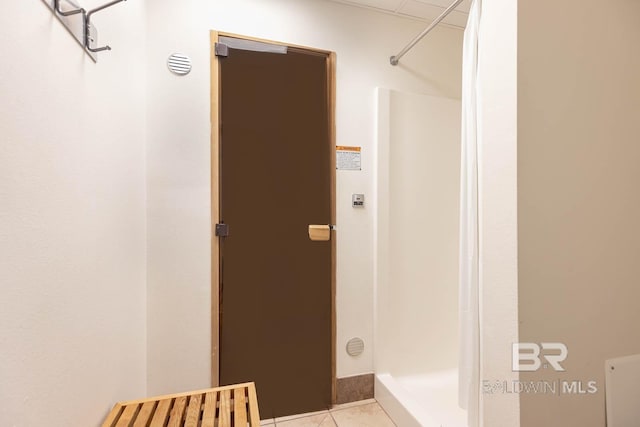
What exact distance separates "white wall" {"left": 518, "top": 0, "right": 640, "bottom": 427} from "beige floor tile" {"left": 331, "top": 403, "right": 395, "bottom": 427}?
0.89 meters

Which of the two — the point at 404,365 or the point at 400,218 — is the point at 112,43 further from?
the point at 404,365

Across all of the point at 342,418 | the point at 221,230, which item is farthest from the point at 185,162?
the point at 342,418

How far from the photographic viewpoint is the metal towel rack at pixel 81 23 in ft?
2.27

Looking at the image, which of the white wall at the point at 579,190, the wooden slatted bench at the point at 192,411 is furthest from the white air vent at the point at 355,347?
the white wall at the point at 579,190

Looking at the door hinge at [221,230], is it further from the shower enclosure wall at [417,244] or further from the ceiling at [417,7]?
the ceiling at [417,7]

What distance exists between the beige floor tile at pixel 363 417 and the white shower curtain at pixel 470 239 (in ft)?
1.66

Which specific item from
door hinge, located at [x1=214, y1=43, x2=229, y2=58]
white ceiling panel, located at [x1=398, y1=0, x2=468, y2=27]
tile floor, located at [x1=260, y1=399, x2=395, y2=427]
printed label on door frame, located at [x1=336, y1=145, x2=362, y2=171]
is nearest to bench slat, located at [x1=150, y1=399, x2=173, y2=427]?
tile floor, located at [x1=260, y1=399, x2=395, y2=427]

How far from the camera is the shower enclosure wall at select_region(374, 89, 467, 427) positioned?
1760mm

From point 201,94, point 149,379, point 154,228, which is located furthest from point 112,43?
point 149,379

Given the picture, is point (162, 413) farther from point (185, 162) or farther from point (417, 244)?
point (417, 244)

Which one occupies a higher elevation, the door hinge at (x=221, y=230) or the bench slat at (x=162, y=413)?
the door hinge at (x=221, y=230)

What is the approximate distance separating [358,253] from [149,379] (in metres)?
1.27

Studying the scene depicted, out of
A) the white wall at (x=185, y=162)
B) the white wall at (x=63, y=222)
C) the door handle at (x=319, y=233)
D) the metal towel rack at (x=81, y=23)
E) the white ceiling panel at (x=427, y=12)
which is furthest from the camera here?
the white ceiling panel at (x=427, y=12)

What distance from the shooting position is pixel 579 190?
95 centimetres
